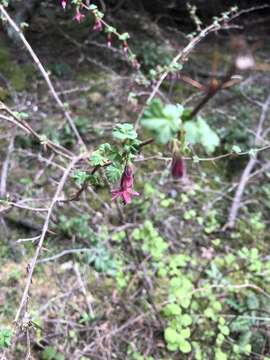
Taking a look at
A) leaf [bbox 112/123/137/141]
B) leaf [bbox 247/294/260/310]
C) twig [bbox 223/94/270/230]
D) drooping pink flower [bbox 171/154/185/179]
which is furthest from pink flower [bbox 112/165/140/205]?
twig [bbox 223/94/270/230]

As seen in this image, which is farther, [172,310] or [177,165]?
[172,310]

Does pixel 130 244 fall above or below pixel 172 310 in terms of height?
above

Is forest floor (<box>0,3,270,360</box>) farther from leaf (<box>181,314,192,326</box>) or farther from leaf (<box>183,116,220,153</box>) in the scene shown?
leaf (<box>183,116,220,153</box>)

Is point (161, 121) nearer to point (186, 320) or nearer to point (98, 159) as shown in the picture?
point (98, 159)

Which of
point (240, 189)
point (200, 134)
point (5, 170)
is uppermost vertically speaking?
point (200, 134)

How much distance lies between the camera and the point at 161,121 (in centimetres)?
66

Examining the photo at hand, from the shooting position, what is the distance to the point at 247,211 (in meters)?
2.82

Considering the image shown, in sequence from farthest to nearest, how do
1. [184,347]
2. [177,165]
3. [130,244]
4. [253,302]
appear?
[130,244] < [253,302] < [184,347] < [177,165]

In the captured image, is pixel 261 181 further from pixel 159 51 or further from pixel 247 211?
pixel 159 51

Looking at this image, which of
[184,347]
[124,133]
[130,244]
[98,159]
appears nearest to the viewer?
[124,133]

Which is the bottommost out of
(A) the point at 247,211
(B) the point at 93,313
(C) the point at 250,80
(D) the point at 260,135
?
(B) the point at 93,313

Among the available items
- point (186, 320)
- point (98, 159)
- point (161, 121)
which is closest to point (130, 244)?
point (186, 320)

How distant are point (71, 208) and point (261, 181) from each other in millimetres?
1269

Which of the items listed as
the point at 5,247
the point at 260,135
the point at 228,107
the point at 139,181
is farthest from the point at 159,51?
the point at 5,247
